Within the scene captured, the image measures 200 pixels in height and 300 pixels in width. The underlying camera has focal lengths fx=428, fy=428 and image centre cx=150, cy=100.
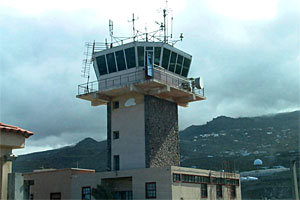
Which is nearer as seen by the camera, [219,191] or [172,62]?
[219,191]

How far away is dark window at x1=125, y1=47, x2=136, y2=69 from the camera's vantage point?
35750 mm

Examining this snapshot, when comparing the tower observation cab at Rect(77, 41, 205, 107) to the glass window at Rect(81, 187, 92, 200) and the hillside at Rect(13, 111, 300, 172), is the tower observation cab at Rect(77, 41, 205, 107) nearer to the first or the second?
the glass window at Rect(81, 187, 92, 200)

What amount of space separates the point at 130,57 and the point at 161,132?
6.91m

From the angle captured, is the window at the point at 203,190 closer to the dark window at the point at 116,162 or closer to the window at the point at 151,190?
the window at the point at 151,190

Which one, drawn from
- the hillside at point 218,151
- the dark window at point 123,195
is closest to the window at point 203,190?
the dark window at point 123,195

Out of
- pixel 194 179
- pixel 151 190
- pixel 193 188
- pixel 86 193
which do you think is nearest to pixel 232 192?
pixel 194 179

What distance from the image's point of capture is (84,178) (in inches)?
1401

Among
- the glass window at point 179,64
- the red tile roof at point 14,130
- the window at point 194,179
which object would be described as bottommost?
the window at point 194,179

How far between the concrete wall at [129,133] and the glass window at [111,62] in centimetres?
256

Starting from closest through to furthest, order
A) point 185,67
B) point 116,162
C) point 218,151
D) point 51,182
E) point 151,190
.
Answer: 1. point 151,190
2. point 116,162
3. point 51,182
4. point 185,67
5. point 218,151

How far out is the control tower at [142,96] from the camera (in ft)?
116

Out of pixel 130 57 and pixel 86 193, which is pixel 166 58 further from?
pixel 86 193

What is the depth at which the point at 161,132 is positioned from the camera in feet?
120

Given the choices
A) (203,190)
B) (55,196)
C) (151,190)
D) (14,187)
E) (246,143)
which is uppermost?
(246,143)
